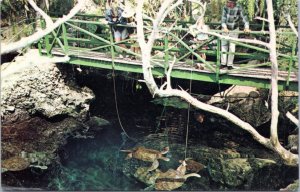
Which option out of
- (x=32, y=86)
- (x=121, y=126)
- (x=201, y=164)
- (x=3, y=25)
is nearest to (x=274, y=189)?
(x=201, y=164)

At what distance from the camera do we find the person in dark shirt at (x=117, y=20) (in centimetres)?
741

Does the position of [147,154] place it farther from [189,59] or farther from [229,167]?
[189,59]

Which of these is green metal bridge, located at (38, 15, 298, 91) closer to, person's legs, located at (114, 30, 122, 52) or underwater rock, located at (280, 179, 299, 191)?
person's legs, located at (114, 30, 122, 52)

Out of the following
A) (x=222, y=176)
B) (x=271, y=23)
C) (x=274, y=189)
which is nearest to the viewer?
(x=271, y=23)

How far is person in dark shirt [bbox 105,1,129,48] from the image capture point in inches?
292

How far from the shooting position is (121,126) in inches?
347

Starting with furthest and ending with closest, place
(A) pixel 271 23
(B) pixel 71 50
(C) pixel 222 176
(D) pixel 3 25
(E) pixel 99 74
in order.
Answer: (E) pixel 99 74 → (D) pixel 3 25 → (B) pixel 71 50 → (C) pixel 222 176 → (A) pixel 271 23

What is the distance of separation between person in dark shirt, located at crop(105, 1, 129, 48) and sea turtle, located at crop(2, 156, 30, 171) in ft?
8.44

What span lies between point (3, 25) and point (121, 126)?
308 cm

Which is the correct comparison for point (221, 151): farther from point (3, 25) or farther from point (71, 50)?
point (3, 25)

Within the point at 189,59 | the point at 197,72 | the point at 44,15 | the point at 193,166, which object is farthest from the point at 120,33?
the point at 193,166

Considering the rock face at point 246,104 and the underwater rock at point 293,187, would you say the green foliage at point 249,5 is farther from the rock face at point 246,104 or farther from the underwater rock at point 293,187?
the underwater rock at point 293,187

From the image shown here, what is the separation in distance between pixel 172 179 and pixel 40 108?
3.20 metres

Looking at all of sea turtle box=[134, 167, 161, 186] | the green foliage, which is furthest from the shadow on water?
the green foliage
